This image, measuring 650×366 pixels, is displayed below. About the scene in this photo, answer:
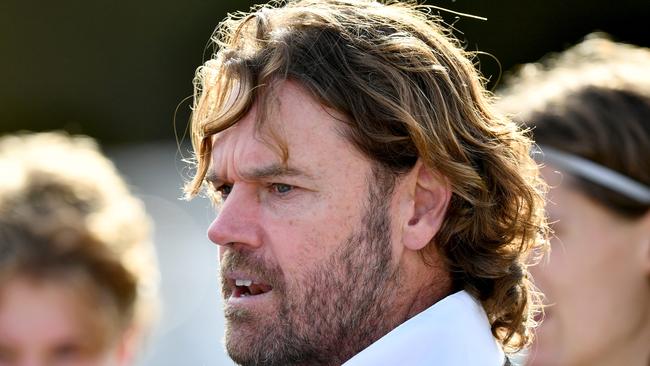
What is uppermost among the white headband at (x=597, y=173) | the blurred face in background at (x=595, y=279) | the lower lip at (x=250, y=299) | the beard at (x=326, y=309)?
the lower lip at (x=250, y=299)

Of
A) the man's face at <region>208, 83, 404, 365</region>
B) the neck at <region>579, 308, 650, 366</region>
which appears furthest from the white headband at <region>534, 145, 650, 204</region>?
the man's face at <region>208, 83, 404, 365</region>

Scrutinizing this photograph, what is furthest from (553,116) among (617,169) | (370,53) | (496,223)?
(370,53)

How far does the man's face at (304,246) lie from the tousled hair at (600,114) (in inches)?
38.1

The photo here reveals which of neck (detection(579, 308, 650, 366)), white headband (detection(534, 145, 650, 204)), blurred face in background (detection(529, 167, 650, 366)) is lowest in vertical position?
neck (detection(579, 308, 650, 366))

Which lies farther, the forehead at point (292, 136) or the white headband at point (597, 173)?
the white headband at point (597, 173)

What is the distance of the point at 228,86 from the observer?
3.14 meters

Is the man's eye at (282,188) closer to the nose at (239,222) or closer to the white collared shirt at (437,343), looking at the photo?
the nose at (239,222)

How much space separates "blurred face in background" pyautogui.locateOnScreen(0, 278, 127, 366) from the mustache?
0.48 m

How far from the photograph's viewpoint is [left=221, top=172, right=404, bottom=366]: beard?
114 inches

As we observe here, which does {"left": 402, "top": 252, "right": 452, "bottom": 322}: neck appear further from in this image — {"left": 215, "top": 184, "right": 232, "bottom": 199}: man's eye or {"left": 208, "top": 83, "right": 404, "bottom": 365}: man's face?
{"left": 215, "top": 184, "right": 232, "bottom": 199}: man's eye

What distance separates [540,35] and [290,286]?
6.33 meters

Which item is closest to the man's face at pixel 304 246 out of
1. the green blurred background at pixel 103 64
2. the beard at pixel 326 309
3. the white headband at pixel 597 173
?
the beard at pixel 326 309

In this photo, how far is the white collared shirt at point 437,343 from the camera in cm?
280

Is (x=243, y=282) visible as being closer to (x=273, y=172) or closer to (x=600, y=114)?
(x=273, y=172)
